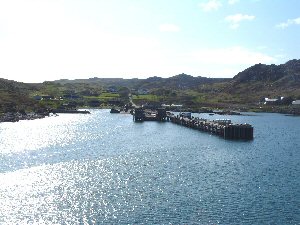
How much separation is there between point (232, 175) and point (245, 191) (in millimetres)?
10460

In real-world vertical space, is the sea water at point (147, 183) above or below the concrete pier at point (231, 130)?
below

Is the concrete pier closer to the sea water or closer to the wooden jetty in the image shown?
the wooden jetty

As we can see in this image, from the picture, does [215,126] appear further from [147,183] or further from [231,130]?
[147,183]

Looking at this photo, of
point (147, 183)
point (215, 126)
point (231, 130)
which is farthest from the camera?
point (215, 126)

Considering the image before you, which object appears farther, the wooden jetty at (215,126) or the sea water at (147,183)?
the wooden jetty at (215,126)

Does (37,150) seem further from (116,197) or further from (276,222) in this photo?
(276,222)

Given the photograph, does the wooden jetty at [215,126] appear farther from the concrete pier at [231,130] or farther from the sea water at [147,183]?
the sea water at [147,183]

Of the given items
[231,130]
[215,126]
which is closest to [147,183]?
[231,130]

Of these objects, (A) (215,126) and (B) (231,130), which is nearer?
(B) (231,130)

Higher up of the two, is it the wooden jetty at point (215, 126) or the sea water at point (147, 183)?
the wooden jetty at point (215, 126)

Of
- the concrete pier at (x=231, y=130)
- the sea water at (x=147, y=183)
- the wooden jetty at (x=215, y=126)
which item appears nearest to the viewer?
the sea water at (x=147, y=183)

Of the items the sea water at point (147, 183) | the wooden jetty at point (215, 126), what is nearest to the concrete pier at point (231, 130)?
the wooden jetty at point (215, 126)

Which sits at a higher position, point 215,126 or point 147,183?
point 215,126

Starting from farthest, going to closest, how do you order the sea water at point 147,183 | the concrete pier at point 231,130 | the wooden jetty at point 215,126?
the wooden jetty at point 215,126, the concrete pier at point 231,130, the sea water at point 147,183
